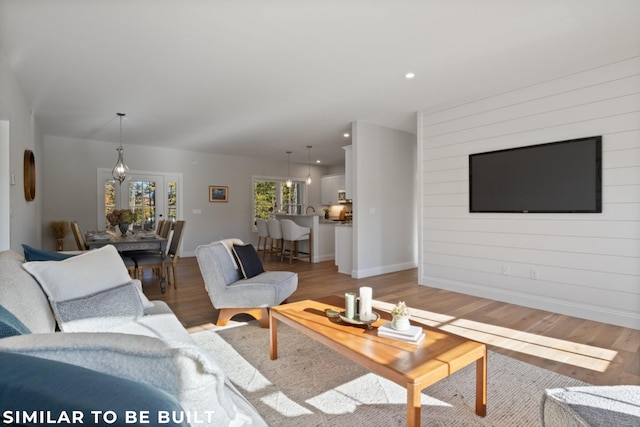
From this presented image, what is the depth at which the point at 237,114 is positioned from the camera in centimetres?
496

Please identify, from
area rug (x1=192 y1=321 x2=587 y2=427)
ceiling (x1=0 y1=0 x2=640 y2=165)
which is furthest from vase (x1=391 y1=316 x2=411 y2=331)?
ceiling (x1=0 y1=0 x2=640 y2=165)

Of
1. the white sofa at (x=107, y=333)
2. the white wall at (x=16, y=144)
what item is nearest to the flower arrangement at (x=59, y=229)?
the white wall at (x=16, y=144)

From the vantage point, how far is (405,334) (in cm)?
182

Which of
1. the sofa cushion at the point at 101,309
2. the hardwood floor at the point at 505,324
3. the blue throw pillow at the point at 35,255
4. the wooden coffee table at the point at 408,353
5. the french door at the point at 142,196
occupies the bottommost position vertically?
the hardwood floor at the point at 505,324

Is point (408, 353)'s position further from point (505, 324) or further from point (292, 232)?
point (292, 232)

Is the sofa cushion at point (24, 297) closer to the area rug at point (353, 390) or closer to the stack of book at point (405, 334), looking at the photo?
the area rug at point (353, 390)

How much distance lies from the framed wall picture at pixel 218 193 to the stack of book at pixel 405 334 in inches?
276

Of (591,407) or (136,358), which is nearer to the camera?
(136,358)

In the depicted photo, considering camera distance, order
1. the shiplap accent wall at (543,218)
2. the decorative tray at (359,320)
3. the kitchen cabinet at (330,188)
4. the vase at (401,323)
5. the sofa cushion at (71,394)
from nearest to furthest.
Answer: the sofa cushion at (71,394) < the vase at (401,323) < the decorative tray at (359,320) < the shiplap accent wall at (543,218) < the kitchen cabinet at (330,188)

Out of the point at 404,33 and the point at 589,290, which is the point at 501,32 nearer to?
the point at 404,33

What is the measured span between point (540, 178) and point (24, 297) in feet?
14.6

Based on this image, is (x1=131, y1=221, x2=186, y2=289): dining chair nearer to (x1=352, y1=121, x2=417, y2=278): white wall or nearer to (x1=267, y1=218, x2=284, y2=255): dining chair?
(x1=267, y1=218, x2=284, y2=255): dining chair

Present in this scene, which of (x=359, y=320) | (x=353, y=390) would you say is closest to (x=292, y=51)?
(x=359, y=320)

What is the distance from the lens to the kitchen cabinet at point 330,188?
9.43 metres
